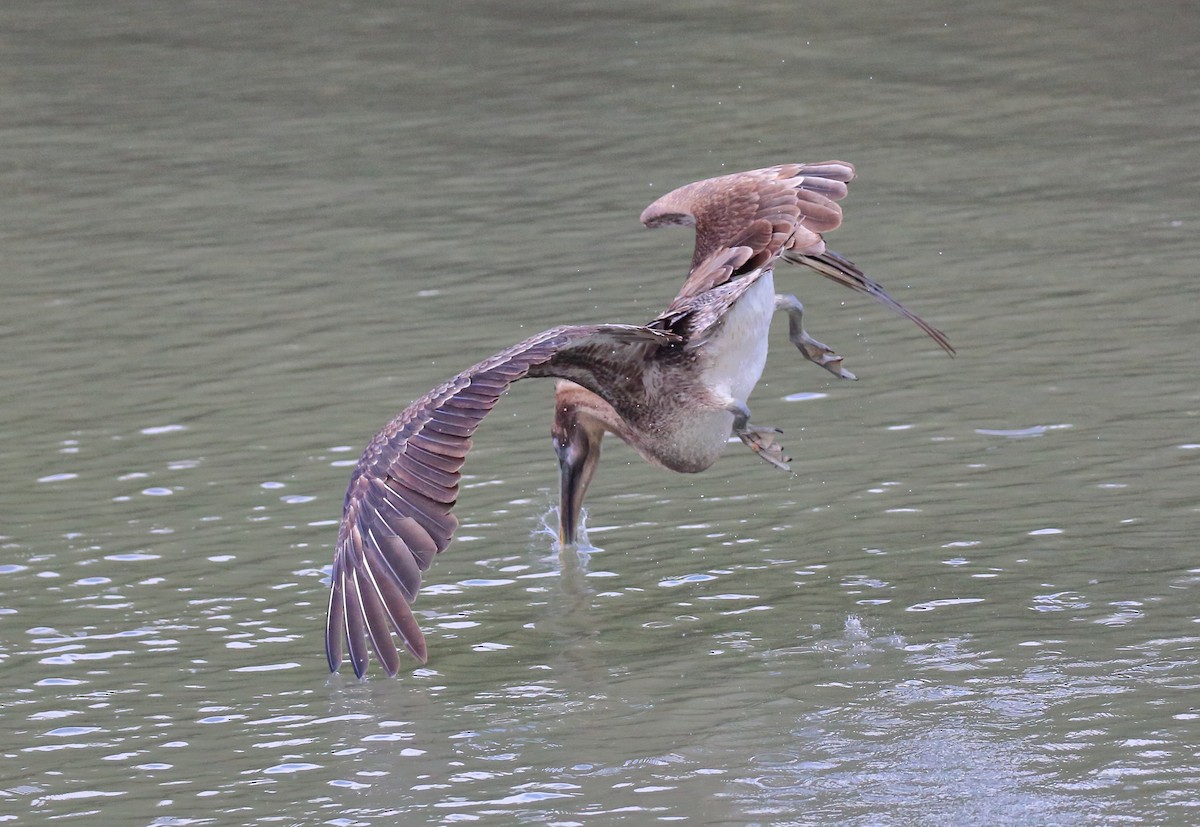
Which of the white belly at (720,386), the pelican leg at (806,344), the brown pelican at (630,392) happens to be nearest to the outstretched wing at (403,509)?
the brown pelican at (630,392)

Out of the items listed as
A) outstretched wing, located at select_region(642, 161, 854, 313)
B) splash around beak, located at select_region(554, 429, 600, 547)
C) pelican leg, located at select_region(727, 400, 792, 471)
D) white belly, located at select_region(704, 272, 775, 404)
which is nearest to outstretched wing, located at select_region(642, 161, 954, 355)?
outstretched wing, located at select_region(642, 161, 854, 313)

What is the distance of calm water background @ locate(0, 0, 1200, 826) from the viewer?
21.3ft

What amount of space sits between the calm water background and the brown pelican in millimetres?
573

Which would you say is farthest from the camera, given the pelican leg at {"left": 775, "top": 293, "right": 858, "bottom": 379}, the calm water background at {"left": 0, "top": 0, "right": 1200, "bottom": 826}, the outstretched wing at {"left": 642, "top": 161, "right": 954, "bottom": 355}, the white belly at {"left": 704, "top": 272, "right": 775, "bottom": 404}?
the pelican leg at {"left": 775, "top": 293, "right": 858, "bottom": 379}

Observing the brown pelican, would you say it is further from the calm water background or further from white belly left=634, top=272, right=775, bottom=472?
the calm water background

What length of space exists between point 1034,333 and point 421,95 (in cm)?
738

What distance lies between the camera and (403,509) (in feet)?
20.3

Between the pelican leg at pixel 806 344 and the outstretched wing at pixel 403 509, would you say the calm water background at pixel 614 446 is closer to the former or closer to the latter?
the outstretched wing at pixel 403 509

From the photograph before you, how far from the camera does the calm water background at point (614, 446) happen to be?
649cm

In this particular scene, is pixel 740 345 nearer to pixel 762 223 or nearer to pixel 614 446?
pixel 762 223

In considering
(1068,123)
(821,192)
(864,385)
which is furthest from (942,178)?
(821,192)

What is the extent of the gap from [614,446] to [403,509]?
3891 millimetres

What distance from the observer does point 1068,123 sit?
49.1 feet

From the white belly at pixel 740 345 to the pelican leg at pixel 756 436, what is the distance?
74mm
